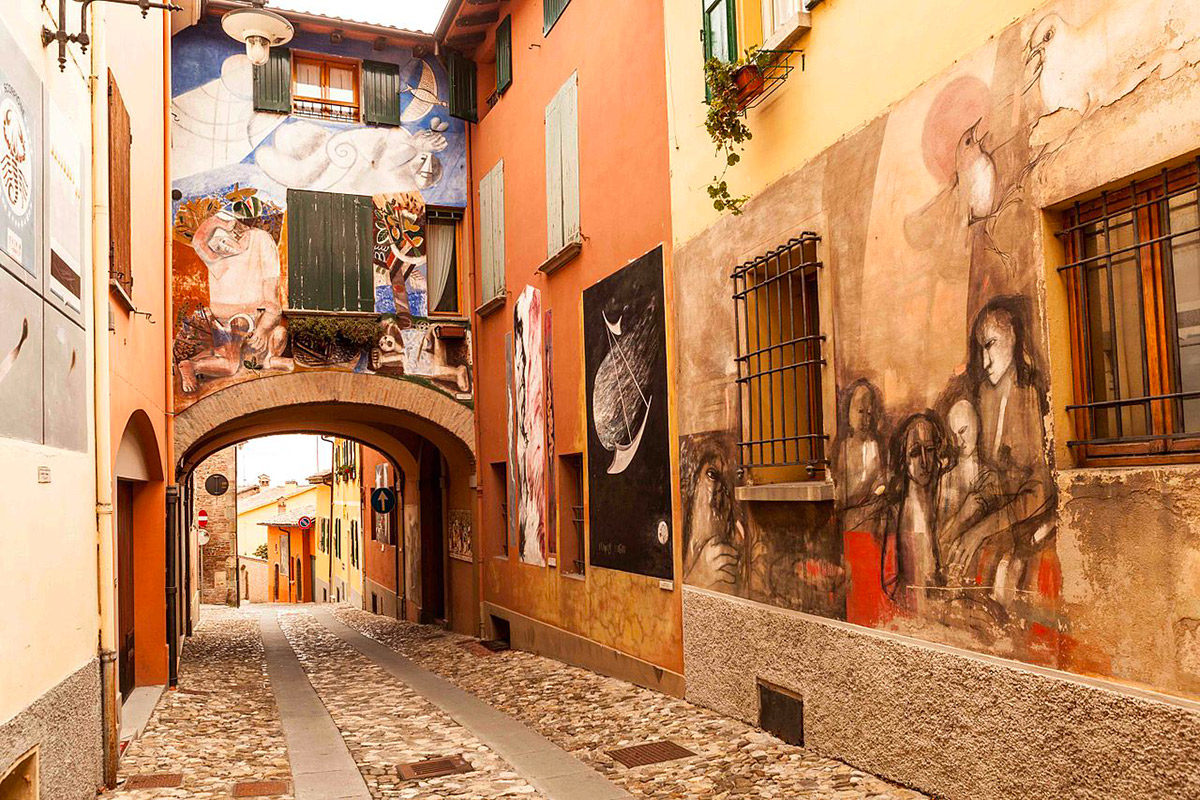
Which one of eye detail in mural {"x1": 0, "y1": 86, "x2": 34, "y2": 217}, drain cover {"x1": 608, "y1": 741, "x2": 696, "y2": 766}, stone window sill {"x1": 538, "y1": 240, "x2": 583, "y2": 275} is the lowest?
drain cover {"x1": 608, "y1": 741, "x2": 696, "y2": 766}

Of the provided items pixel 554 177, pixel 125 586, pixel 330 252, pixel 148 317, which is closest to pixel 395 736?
pixel 125 586

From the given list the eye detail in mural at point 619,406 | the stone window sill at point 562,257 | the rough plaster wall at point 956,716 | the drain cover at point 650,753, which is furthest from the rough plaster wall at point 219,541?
the rough plaster wall at point 956,716

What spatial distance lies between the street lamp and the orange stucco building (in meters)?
2.87

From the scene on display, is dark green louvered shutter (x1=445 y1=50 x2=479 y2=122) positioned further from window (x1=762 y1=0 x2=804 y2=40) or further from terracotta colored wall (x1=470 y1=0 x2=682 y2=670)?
window (x1=762 y1=0 x2=804 y2=40)

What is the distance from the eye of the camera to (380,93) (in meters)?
13.6

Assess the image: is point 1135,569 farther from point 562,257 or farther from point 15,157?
point 562,257

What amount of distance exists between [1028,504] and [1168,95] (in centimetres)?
172

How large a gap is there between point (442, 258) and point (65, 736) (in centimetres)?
937

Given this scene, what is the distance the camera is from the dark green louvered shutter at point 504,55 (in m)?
12.8

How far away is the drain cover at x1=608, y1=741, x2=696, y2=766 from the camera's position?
21.0 ft

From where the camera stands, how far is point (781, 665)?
647cm

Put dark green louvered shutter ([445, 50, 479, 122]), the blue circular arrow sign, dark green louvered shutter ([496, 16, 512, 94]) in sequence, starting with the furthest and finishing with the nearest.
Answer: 1. the blue circular arrow sign
2. dark green louvered shutter ([445, 50, 479, 122])
3. dark green louvered shutter ([496, 16, 512, 94])

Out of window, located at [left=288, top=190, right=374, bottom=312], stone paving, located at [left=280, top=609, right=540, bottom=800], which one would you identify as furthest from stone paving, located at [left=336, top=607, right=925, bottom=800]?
window, located at [left=288, top=190, right=374, bottom=312]

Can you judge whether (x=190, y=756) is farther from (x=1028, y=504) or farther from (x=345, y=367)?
(x=345, y=367)
